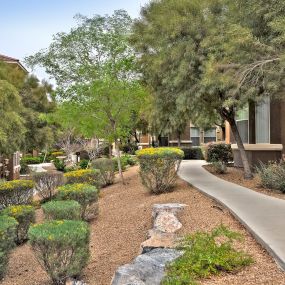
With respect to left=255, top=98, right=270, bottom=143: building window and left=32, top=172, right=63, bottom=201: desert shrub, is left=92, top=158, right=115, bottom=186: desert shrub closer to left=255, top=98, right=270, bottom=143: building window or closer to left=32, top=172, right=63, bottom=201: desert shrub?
left=32, top=172, right=63, bottom=201: desert shrub

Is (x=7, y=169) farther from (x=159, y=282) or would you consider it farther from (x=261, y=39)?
(x=159, y=282)

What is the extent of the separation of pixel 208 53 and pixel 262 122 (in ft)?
21.9

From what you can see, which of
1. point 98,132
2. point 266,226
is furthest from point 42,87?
point 266,226

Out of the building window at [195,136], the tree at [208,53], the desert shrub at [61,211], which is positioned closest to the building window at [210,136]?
the building window at [195,136]

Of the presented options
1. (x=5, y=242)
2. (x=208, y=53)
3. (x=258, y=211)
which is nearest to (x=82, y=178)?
(x=208, y=53)

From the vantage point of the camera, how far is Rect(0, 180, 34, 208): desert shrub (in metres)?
13.9

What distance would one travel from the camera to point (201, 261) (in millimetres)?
5844

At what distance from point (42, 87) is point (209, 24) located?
2482cm

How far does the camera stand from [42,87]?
38.6 meters

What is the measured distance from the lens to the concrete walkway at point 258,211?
6.94m

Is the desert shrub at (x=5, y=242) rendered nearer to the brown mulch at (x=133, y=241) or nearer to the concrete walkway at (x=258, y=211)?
the brown mulch at (x=133, y=241)

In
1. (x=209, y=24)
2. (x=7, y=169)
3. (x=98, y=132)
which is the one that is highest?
(x=209, y=24)

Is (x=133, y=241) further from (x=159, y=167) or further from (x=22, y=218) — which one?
(x=159, y=167)

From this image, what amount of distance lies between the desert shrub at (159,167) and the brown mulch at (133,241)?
1.34ft
